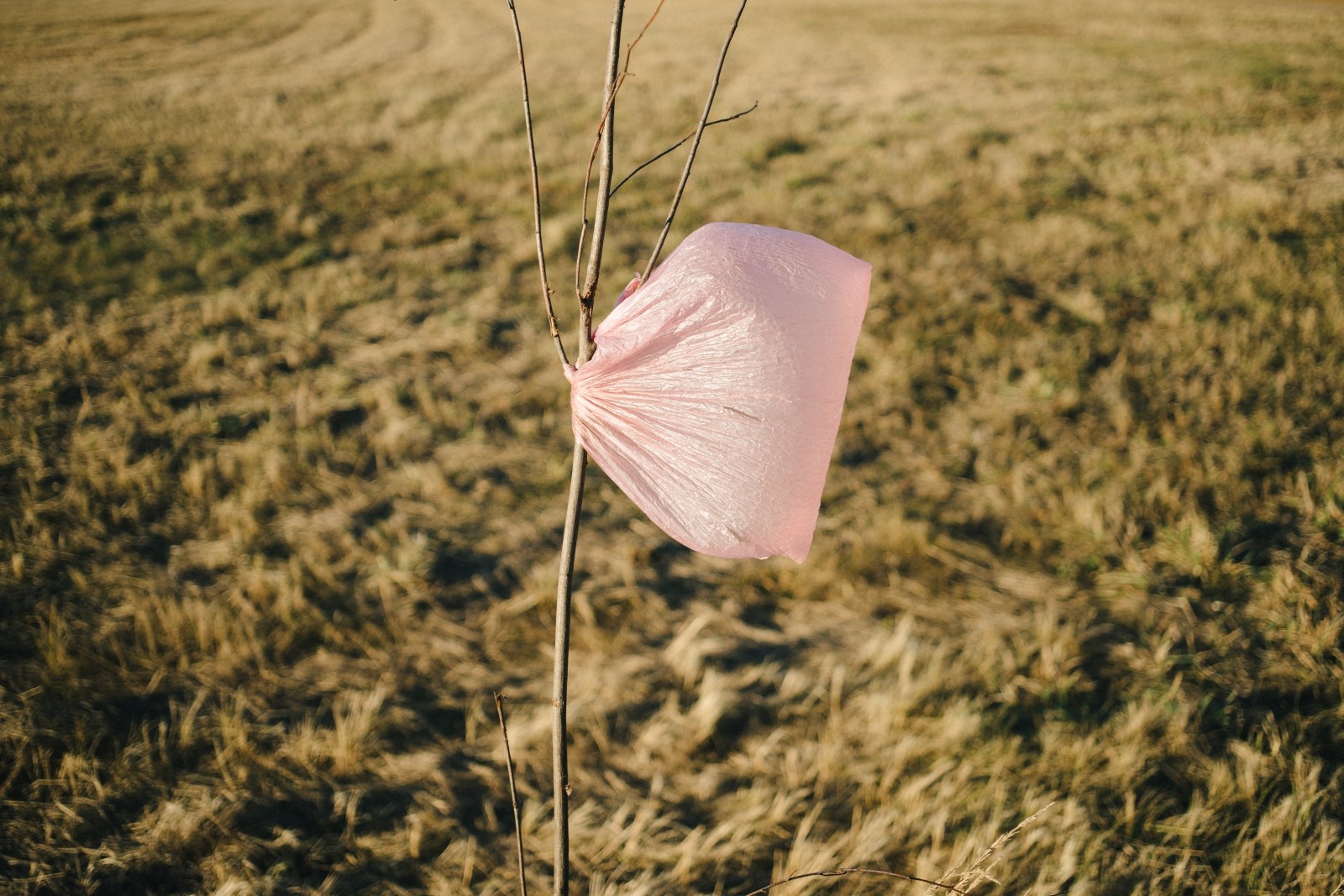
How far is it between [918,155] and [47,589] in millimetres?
7544

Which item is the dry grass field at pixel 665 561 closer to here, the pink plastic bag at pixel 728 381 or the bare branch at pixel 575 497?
the bare branch at pixel 575 497

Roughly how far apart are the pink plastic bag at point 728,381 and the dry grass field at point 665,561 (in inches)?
51.6

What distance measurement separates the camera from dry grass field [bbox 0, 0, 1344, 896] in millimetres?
1915

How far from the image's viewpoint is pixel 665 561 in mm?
2971

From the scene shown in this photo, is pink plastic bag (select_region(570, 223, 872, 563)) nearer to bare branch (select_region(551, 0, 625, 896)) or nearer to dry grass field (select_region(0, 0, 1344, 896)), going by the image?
bare branch (select_region(551, 0, 625, 896))

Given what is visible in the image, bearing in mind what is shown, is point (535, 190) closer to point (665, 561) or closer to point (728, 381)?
point (728, 381)

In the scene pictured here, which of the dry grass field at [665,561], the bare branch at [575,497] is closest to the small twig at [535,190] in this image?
the bare branch at [575,497]

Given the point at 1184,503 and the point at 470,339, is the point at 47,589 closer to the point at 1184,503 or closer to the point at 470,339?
the point at 470,339

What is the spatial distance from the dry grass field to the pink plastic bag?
1311mm

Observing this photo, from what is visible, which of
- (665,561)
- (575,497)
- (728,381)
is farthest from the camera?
(665,561)

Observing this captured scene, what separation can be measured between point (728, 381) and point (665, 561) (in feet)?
7.04

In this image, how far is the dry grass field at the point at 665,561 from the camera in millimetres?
1915

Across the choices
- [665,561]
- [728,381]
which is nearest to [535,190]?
[728,381]

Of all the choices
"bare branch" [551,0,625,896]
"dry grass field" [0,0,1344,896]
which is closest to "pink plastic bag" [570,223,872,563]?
"bare branch" [551,0,625,896]
